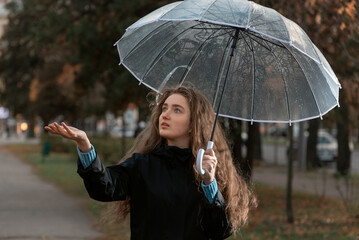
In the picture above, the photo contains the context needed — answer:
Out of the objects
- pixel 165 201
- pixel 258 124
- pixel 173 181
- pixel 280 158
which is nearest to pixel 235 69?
pixel 173 181

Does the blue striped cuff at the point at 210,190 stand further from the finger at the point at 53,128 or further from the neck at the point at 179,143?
the finger at the point at 53,128

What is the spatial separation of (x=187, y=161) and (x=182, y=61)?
1.28m

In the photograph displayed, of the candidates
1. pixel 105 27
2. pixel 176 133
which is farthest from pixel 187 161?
pixel 105 27

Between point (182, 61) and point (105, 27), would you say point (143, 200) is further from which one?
point (105, 27)

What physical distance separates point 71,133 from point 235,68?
182cm

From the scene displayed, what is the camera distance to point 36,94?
35.2 meters

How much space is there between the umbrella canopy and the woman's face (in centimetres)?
73

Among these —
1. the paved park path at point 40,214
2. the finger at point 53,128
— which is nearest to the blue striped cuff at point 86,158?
the finger at point 53,128

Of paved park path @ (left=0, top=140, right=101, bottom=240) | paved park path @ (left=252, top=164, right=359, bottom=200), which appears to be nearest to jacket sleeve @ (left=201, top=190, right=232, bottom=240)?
paved park path @ (left=0, top=140, right=101, bottom=240)

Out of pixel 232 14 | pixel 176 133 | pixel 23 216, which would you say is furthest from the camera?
pixel 23 216

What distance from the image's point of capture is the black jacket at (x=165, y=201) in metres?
3.03

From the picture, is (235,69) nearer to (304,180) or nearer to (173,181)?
(173,181)

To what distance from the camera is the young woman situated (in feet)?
9.64

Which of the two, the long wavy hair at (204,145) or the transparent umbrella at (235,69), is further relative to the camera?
the transparent umbrella at (235,69)
